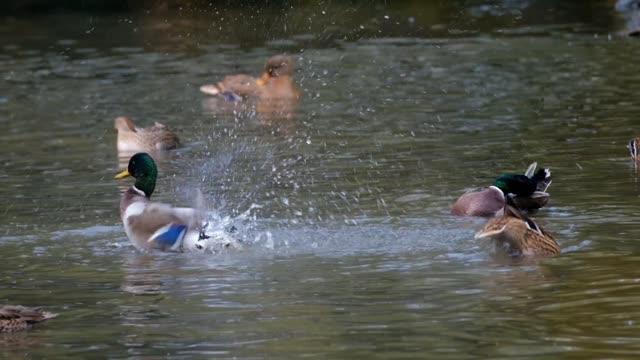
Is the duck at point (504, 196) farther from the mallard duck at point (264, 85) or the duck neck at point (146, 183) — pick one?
the mallard duck at point (264, 85)

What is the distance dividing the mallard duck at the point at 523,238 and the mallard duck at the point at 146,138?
6.29 meters

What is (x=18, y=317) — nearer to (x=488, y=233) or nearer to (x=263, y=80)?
(x=488, y=233)

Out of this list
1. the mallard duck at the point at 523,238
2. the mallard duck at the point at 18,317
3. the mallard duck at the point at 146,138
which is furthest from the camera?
the mallard duck at the point at 146,138

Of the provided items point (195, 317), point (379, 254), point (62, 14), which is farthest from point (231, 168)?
point (62, 14)

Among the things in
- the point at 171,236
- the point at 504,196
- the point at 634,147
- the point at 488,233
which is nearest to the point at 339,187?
the point at 504,196

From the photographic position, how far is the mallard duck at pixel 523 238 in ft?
33.6

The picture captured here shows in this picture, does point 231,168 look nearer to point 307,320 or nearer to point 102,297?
point 102,297

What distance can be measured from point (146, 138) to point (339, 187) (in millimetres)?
3489

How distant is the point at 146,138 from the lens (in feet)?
53.1

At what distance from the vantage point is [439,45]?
2369 cm

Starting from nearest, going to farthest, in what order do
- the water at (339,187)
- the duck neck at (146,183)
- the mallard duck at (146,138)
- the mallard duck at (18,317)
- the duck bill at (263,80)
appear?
the water at (339,187) → the mallard duck at (18,317) → the duck neck at (146,183) → the mallard duck at (146,138) → the duck bill at (263,80)

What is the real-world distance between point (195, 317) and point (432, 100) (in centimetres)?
1014

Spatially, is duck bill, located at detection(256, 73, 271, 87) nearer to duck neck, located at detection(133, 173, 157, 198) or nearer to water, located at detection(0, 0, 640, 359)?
water, located at detection(0, 0, 640, 359)

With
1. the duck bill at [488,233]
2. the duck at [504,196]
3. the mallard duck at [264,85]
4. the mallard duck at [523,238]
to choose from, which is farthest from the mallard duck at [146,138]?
the mallard duck at [523,238]
